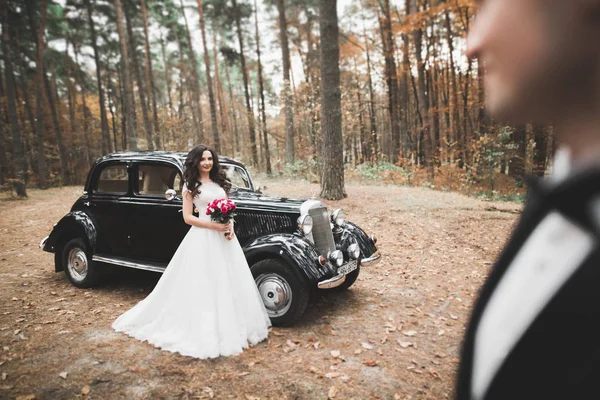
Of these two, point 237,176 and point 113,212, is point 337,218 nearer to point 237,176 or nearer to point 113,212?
point 237,176

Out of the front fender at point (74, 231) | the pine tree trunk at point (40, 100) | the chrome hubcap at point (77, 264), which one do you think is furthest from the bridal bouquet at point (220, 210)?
the pine tree trunk at point (40, 100)

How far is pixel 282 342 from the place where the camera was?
3826 millimetres

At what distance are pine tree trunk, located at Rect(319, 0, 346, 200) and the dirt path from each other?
3.07m

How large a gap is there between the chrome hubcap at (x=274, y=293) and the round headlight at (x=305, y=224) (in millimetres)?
663

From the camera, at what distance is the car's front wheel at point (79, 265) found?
5.30m

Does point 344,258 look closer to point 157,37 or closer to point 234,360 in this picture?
point 234,360

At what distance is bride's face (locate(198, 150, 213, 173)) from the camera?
13.4 ft

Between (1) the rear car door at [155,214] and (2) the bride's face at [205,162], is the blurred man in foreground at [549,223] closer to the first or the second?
(2) the bride's face at [205,162]

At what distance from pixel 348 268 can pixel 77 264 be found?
176 inches

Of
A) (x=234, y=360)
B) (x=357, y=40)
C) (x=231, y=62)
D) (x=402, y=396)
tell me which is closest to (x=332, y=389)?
(x=402, y=396)

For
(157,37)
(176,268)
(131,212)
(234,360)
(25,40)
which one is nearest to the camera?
(234,360)

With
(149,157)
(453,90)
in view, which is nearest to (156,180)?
(149,157)

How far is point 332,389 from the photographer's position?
9.92 ft

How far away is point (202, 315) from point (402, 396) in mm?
2125
